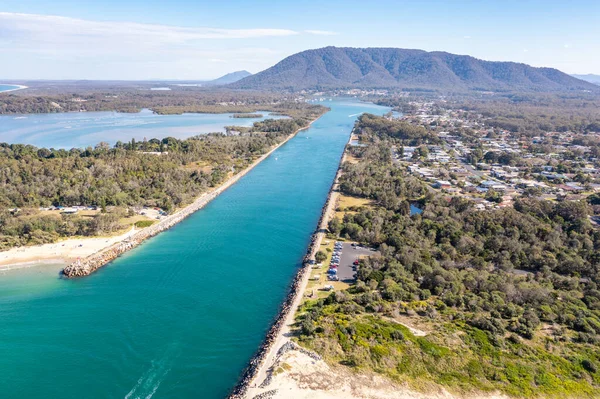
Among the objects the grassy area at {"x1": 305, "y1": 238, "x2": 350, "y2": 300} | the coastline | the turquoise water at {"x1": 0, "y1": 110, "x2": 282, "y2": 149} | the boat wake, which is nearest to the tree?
the grassy area at {"x1": 305, "y1": 238, "x2": 350, "y2": 300}

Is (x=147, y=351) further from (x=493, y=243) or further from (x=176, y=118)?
(x=176, y=118)

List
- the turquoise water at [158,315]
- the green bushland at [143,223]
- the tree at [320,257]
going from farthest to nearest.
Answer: the green bushland at [143,223] < the tree at [320,257] < the turquoise water at [158,315]

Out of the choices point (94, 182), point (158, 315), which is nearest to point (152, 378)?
point (158, 315)

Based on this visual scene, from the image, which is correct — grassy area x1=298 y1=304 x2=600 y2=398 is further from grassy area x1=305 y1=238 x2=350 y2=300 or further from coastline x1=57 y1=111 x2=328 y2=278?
coastline x1=57 y1=111 x2=328 y2=278

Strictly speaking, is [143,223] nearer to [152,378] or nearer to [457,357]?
[152,378]

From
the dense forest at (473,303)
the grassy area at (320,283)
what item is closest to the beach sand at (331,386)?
the dense forest at (473,303)

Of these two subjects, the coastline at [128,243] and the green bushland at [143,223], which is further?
the green bushland at [143,223]

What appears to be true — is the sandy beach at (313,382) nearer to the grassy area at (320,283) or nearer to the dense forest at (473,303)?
the dense forest at (473,303)
